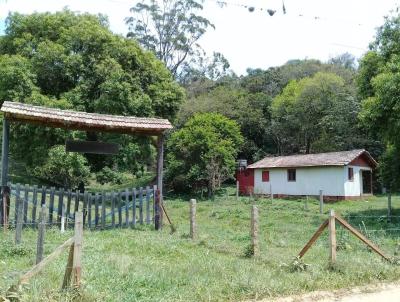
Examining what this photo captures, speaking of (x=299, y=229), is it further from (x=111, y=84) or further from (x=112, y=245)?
(x=111, y=84)

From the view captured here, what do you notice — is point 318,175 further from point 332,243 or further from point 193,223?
point 332,243

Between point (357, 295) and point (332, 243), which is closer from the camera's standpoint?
point (357, 295)

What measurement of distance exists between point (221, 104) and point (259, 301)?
114ft

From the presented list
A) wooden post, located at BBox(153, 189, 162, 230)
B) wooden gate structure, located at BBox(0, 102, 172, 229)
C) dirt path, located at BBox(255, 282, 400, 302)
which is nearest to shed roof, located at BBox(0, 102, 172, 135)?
wooden gate structure, located at BBox(0, 102, 172, 229)

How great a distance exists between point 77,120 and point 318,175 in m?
21.6

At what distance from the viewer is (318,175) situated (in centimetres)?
3023

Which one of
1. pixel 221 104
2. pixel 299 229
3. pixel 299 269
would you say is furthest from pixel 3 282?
pixel 221 104

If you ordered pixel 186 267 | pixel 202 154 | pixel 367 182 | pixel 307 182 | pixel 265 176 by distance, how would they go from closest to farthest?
pixel 186 267, pixel 202 154, pixel 307 182, pixel 265 176, pixel 367 182

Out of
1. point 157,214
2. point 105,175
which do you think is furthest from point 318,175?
point 157,214

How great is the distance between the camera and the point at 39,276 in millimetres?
6281

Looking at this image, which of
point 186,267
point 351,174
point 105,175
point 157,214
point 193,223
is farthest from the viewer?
point 351,174

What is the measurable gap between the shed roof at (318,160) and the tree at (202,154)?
3.97 metres

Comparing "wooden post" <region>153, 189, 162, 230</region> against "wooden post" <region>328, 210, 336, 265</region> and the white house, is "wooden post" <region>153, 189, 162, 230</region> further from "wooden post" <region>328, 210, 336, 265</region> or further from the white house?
the white house

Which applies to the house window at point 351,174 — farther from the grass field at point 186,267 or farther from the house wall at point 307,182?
the grass field at point 186,267
